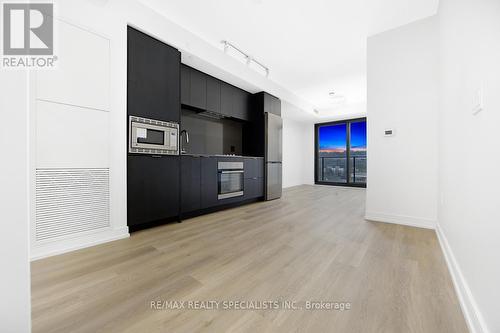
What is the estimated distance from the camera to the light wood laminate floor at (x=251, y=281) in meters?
0.99

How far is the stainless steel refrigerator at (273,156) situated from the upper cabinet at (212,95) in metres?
0.54

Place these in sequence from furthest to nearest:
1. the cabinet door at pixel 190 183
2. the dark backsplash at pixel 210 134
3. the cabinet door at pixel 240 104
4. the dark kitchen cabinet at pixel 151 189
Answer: the cabinet door at pixel 240 104, the dark backsplash at pixel 210 134, the cabinet door at pixel 190 183, the dark kitchen cabinet at pixel 151 189

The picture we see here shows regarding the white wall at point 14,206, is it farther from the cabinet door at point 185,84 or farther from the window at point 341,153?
the window at point 341,153

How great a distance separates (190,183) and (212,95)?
169 cm

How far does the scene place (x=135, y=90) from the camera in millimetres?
2254

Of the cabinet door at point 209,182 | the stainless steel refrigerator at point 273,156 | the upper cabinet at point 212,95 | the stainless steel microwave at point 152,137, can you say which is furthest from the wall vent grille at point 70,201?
the stainless steel refrigerator at point 273,156

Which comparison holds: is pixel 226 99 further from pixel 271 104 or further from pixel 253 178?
pixel 253 178

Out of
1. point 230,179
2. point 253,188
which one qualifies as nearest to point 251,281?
point 230,179

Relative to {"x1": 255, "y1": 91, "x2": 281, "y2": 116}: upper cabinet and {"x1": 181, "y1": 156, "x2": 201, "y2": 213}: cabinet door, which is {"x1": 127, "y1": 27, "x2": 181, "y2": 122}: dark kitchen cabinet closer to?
{"x1": 181, "y1": 156, "x2": 201, "y2": 213}: cabinet door

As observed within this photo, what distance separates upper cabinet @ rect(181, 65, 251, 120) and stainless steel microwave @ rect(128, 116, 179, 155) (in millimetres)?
870

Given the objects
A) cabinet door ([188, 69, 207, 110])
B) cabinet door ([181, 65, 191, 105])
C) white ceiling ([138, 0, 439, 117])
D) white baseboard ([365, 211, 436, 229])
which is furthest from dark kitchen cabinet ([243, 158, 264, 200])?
→ white baseboard ([365, 211, 436, 229])

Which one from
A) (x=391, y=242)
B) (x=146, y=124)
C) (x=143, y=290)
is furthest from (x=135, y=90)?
(x=391, y=242)

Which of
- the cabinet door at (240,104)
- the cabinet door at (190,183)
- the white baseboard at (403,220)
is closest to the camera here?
the white baseboard at (403,220)

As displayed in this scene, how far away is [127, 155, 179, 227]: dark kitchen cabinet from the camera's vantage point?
7.30 ft
